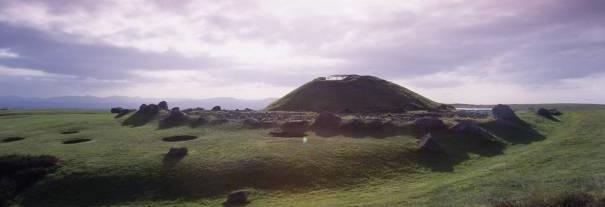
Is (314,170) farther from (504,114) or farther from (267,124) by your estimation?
(504,114)

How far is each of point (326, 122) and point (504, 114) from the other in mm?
31161

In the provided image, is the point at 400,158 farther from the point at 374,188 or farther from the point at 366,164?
the point at 374,188

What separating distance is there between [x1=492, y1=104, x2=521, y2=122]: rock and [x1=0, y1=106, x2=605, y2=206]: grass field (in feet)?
32.3

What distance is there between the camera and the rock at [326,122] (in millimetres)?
69000

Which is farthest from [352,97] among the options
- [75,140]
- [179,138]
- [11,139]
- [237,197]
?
[237,197]

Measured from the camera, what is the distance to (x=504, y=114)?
252 ft

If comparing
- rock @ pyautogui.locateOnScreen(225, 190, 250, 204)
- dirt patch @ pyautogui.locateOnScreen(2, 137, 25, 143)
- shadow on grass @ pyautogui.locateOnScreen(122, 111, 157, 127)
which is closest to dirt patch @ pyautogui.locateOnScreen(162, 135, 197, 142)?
shadow on grass @ pyautogui.locateOnScreen(122, 111, 157, 127)

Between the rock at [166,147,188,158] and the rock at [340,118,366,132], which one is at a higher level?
the rock at [340,118,366,132]

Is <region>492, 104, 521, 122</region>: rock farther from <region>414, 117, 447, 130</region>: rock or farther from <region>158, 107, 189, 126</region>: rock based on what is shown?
<region>158, 107, 189, 126</region>: rock

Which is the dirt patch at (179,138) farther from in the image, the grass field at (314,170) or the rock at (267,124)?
the rock at (267,124)

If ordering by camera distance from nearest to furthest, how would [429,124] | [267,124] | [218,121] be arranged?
1. [429,124]
2. [267,124]
3. [218,121]

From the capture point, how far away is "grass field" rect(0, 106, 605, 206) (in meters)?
37.2

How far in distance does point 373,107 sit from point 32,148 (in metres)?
71.2

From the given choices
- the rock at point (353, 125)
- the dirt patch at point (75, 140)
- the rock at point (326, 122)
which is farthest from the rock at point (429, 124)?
the dirt patch at point (75, 140)
